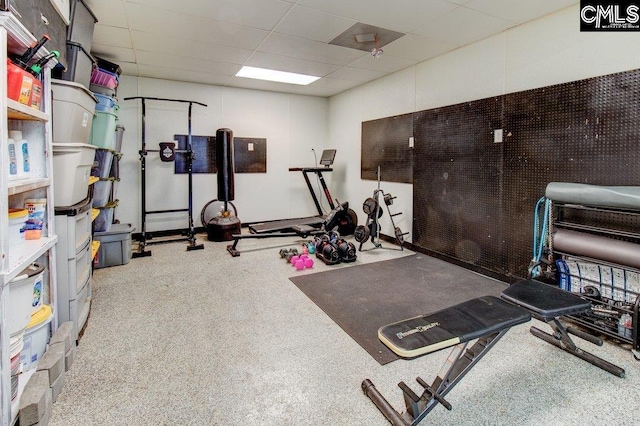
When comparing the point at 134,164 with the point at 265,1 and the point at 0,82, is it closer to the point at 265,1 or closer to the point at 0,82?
the point at 265,1

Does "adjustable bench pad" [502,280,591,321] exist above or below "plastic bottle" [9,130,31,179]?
→ below

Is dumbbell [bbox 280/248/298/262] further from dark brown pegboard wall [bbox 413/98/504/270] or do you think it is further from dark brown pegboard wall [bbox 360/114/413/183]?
dark brown pegboard wall [bbox 360/114/413/183]

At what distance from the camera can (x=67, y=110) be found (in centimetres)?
219

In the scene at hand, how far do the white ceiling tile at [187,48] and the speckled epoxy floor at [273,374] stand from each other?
9.38 ft

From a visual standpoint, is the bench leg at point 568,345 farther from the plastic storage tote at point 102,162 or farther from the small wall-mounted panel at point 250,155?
the small wall-mounted panel at point 250,155

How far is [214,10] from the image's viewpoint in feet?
10.0

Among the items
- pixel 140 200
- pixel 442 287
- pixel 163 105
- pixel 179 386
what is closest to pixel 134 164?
pixel 140 200

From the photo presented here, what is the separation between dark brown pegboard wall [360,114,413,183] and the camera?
16.2 ft

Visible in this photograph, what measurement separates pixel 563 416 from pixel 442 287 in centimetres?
179

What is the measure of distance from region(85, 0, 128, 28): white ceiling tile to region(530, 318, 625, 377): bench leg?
4.16m

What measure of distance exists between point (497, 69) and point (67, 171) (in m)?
4.10

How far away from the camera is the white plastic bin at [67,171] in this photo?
2186mm

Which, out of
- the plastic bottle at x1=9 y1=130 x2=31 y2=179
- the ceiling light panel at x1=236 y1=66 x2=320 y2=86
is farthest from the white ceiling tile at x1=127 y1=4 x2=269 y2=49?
the plastic bottle at x1=9 y1=130 x2=31 y2=179

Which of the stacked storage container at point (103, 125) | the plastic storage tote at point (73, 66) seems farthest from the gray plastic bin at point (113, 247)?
the plastic storage tote at point (73, 66)
